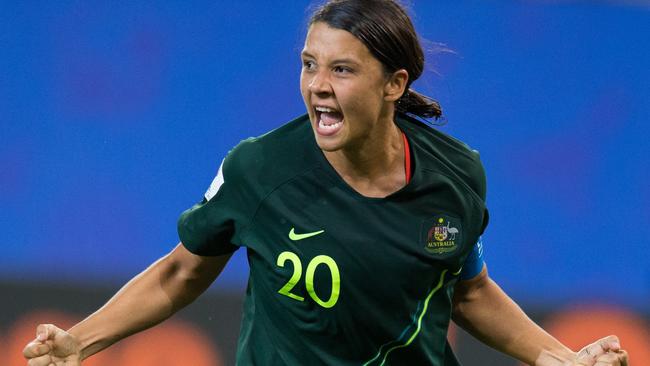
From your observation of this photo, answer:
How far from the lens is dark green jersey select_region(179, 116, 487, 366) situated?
7.93ft

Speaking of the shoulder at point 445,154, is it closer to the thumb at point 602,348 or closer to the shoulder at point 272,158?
the shoulder at point 272,158

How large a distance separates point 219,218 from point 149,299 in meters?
0.28

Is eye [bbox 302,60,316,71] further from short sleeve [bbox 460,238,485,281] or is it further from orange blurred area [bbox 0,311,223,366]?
orange blurred area [bbox 0,311,223,366]

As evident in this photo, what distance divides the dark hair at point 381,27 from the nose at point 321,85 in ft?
0.37

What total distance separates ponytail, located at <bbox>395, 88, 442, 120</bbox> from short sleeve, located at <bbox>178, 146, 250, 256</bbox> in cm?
43

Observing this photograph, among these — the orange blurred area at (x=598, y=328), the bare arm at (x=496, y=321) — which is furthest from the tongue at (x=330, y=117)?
the orange blurred area at (x=598, y=328)

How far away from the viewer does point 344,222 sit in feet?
7.95

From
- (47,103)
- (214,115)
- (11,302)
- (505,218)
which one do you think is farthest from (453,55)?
(11,302)

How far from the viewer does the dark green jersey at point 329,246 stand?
7.93 ft

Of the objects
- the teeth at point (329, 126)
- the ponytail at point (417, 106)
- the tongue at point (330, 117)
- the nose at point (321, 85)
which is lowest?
the teeth at point (329, 126)

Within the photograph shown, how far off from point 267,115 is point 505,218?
3.20 ft

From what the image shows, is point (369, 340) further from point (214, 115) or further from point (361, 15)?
point (214, 115)

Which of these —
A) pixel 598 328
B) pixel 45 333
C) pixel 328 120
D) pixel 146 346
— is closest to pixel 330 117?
pixel 328 120

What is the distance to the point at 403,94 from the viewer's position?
2564 mm
